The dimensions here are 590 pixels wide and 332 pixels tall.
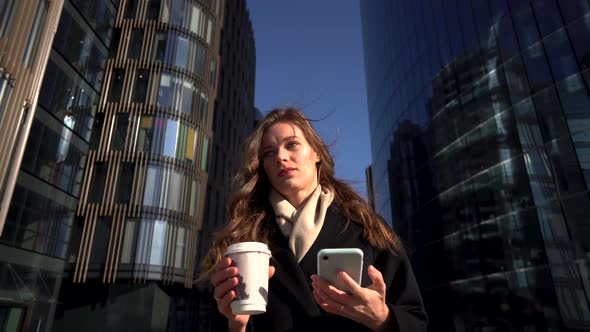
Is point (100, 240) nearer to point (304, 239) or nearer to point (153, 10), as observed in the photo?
point (153, 10)

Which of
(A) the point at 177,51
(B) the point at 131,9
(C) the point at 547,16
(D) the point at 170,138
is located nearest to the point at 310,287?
(C) the point at 547,16

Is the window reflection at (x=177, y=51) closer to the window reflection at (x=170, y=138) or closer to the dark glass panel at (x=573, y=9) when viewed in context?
the window reflection at (x=170, y=138)

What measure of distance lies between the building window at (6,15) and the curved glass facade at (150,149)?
12.9 meters

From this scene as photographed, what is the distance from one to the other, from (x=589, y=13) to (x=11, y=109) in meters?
23.1

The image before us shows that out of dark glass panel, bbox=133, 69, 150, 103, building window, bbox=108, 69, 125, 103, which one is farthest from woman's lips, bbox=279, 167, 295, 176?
building window, bbox=108, 69, 125, 103

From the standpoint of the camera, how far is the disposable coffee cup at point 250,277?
171cm

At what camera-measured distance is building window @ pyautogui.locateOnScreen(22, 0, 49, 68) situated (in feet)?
43.9

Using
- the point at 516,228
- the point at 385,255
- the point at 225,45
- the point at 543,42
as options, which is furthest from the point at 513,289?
the point at 225,45

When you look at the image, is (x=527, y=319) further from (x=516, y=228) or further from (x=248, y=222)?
(x=248, y=222)

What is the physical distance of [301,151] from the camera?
Result: 2617 millimetres

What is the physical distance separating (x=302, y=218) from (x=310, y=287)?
0.37 metres

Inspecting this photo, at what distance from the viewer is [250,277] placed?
5.70 ft

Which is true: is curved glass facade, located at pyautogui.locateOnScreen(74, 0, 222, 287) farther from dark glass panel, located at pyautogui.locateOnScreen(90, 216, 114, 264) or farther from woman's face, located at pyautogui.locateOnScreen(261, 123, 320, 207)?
woman's face, located at pyautogui.locateOnScreen(261, 123, 320, 207)

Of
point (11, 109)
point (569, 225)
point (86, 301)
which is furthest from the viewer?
point (86, 301)
